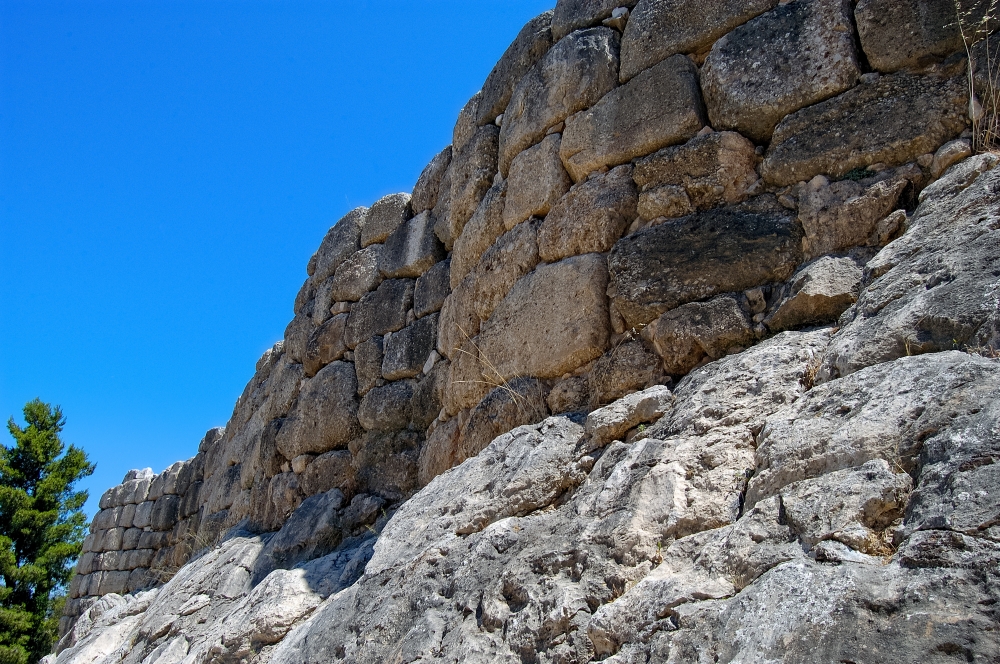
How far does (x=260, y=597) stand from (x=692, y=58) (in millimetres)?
3341

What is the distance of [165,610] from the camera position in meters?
4.75

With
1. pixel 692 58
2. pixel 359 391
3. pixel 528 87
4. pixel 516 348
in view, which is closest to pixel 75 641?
pixel 359 391

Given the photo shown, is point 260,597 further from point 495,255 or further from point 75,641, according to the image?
point 75,641

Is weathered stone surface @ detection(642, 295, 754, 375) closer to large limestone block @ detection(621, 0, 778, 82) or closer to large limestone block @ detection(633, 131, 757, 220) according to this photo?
large limestone block @ detection(633, 131, 757, 220)

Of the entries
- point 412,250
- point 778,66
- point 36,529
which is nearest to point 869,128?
point 778,66

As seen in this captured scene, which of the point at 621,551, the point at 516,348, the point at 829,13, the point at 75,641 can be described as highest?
the point at 829,13

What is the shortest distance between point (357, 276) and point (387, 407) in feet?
4.21

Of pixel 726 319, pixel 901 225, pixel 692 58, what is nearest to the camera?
pixel 901 225

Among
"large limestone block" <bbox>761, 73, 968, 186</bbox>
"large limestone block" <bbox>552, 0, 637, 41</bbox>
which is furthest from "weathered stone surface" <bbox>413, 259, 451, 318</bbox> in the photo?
"large limestone block" <bbox>761, 73, 968, 186</bbox>

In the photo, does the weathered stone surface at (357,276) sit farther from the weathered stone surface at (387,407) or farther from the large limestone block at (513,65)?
the large limestone block at (513,65)

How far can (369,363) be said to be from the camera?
211 inches

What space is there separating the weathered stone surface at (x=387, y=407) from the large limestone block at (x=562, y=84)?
155cm

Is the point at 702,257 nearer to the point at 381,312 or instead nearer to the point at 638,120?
the point at 638,120

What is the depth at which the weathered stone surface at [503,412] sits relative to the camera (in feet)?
12.0
